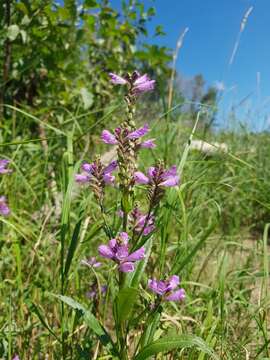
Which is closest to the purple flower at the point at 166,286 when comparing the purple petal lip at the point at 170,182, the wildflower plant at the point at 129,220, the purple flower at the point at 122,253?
the wildflower plant at the point at 129,220

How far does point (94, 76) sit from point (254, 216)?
74.1 inches

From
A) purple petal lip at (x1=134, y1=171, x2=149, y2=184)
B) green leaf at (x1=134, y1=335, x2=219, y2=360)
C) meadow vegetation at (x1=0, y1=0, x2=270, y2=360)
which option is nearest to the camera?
green leaf at (x1=134, y1=335, x2=219, y2=360)

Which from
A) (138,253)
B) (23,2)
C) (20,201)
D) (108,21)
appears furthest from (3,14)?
(138,253)

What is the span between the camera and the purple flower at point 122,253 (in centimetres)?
89

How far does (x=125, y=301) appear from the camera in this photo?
88cm

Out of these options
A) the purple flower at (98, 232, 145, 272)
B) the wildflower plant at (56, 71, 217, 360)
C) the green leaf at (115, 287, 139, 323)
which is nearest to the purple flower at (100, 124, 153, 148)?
the wildflower plant at (56, 71, 217, 360)

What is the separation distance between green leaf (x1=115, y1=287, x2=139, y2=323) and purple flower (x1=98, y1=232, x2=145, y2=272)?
0.05 metres

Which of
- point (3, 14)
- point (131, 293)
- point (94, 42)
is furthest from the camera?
point (94, 42)

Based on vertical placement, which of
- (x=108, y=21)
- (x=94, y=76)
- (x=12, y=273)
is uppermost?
(x=108, y=21)

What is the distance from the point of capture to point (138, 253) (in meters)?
0.88

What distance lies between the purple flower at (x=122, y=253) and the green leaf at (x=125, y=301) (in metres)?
0.05

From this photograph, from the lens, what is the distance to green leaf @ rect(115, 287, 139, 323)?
0.85 meters

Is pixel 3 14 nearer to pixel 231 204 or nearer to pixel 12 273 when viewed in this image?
pixel 12 273

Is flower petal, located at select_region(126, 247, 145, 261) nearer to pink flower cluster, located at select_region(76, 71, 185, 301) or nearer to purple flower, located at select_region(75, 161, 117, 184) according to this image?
pink flower cluster, located at select_region(76, 71, 185, 301)
